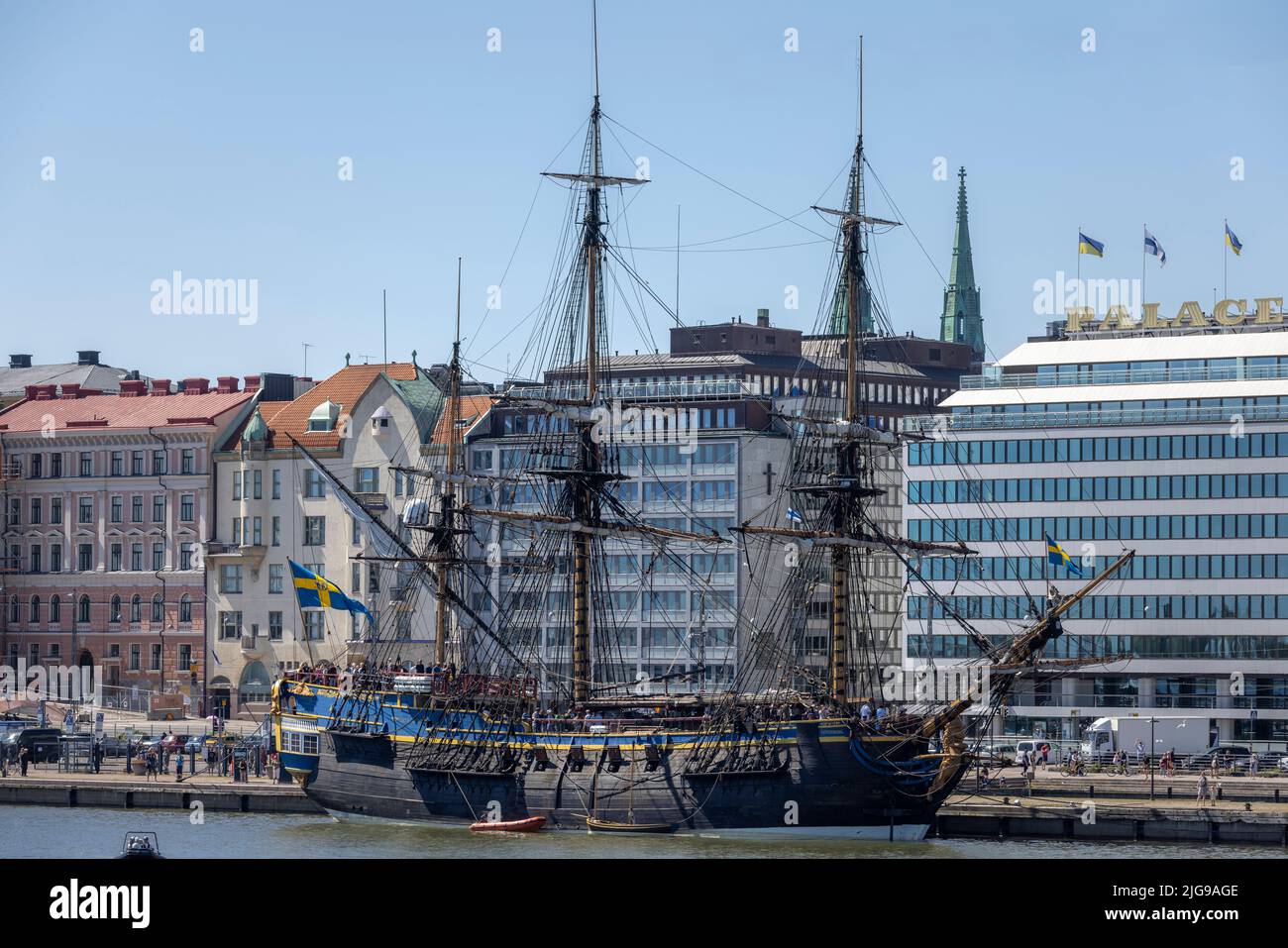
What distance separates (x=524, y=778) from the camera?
105000 millimetres

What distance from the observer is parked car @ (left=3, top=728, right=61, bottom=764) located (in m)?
131

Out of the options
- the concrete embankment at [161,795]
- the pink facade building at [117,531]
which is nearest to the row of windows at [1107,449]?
the concrete embankment at [161,795]

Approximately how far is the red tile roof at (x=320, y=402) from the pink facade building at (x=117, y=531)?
3228mm

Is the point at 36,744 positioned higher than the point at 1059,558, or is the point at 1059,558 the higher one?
the point at 1059,558

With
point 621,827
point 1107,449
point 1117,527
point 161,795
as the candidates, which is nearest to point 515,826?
point 621,827

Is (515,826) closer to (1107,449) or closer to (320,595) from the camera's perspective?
(320,595)

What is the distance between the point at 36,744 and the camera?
13250 centimetres

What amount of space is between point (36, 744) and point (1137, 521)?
65.1m

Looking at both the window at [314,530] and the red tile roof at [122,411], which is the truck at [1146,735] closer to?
the window at [314,530]

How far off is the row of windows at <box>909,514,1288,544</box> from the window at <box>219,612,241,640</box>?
51.4m

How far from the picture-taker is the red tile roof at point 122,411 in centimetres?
17662
